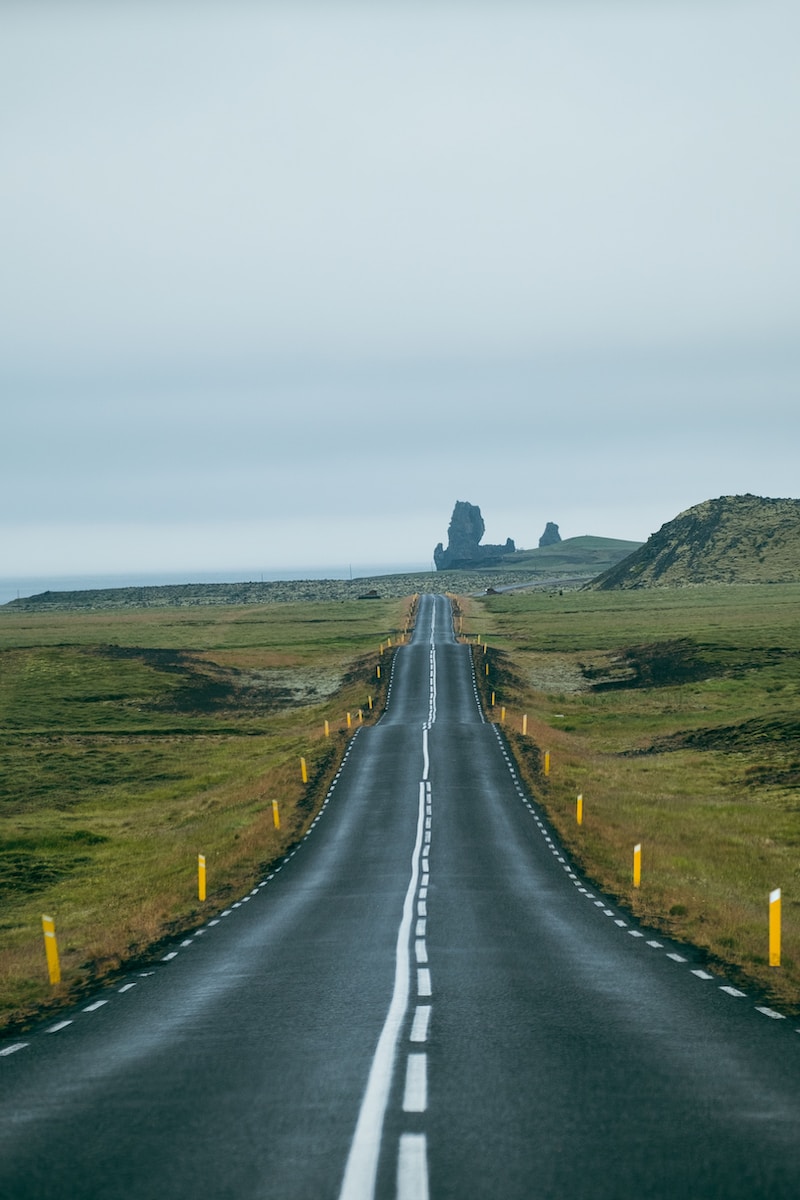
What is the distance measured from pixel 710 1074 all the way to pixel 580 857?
1924 centimetres

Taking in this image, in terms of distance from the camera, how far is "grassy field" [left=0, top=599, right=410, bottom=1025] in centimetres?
2630

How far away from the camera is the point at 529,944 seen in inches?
744

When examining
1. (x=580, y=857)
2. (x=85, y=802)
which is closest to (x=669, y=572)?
(x=85, y=802)

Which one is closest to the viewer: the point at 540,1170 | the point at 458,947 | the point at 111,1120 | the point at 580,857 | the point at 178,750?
the point at 540,1170

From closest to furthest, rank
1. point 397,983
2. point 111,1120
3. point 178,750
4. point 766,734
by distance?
point 111,1120 → point 397,983 → point 766,734 → point 178,750

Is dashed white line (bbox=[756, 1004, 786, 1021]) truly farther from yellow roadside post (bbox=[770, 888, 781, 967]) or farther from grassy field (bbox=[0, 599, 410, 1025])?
grassy field (bbox=[0, 599, 410, 1025])

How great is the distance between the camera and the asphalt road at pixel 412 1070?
8.45 metres

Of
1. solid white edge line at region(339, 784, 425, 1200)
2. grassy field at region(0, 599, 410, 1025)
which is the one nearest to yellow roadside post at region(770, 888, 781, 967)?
solid white edge line at region(339, 784, 425, 1200)

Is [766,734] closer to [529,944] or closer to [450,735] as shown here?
[450,735]

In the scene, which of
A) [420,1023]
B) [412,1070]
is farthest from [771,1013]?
[412,1070]

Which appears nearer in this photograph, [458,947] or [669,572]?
[458,947]

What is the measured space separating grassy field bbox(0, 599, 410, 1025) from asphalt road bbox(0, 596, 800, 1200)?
3.47 meters

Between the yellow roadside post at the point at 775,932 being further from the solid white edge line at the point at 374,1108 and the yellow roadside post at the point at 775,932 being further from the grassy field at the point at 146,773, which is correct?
the grassy field at the point at 146,773

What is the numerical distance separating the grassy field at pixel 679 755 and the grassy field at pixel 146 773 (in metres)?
10.3
